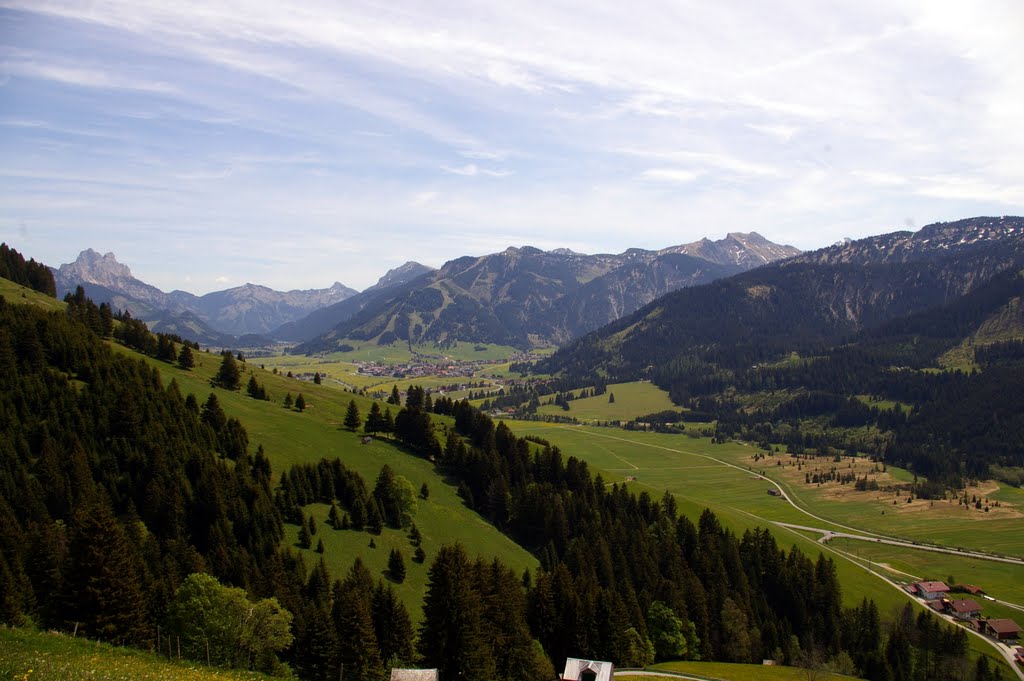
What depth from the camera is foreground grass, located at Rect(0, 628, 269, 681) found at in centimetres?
→ 2625

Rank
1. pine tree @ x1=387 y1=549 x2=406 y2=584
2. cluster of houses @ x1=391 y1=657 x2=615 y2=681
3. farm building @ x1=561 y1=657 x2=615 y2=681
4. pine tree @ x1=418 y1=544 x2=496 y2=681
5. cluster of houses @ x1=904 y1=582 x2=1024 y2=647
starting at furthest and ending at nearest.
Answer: cluster of houses @ x1=904 y1=582 x2=1024 y2=647, pine tree @ x1=387 y1=549 x2=406 y2=584, pine tree @ x1=418 y1=544 x2=496 y2=681, farm building @ x1=561 y1=657 x2=615 y2=681, cluster of houses @ x1=391 y1=657 x2=615 y2=681

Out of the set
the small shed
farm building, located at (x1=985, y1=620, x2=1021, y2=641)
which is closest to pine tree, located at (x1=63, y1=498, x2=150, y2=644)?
the small shed

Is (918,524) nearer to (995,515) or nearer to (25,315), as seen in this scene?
(995,515)

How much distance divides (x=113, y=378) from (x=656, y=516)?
322ft

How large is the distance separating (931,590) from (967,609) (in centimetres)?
774

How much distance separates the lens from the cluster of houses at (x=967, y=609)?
373ft

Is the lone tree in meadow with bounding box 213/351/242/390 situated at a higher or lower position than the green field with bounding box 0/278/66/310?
lower

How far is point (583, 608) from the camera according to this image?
240 ft

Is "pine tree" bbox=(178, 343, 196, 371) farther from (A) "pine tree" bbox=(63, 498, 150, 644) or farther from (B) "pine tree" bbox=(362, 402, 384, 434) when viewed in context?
(A) "pine tree" bbox=(63, 498, 150, 644)

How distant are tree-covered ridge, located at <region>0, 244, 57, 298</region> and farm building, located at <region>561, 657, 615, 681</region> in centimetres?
17748

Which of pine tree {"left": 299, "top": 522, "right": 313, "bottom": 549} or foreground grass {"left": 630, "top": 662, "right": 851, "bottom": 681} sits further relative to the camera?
pine tree {"left": 299, "top": 522, "right": 313, "bottom": 549}

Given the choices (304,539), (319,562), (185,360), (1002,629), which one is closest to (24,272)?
(185,360)

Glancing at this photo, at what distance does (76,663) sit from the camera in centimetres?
2938

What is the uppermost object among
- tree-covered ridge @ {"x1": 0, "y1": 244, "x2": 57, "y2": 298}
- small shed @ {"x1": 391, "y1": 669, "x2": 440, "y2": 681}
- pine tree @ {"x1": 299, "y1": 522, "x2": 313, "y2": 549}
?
tree-covered ridge @ {"x1": 0, "y1": 244, "x2": 57, "y2": 298}
